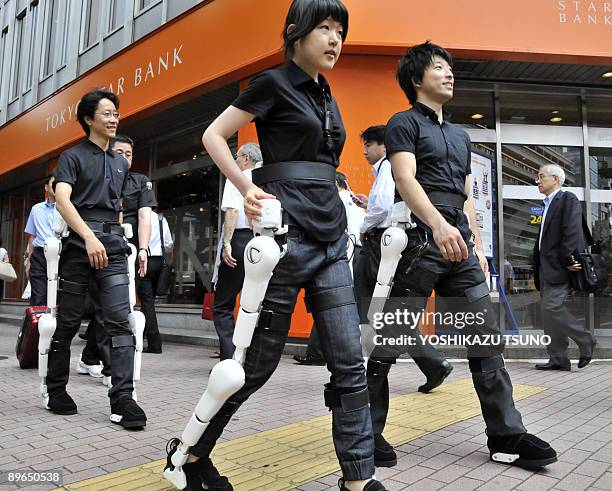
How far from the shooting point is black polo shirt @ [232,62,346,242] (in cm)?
208

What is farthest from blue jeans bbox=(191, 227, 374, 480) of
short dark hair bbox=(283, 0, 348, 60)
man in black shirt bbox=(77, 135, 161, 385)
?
man in black shirt bbox=(77, 135, 161, 385)

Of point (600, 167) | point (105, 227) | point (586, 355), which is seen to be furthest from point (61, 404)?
point (600, 167)

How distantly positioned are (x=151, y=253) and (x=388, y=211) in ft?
12.0

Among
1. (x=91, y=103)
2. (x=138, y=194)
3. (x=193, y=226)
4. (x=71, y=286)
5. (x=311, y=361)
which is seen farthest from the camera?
(x=193, y=226)

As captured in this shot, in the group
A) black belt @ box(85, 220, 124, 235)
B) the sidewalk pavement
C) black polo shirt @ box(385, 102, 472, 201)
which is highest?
A: black polo shirt @ box(385, 102, 472, 201)

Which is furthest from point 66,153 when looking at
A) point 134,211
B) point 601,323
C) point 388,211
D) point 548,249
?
point 601,323

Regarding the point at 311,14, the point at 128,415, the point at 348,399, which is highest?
the point at 311,14

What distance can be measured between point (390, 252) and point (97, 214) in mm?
2017

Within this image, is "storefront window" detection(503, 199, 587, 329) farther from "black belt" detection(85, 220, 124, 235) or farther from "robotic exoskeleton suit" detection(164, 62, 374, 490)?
"robotic exoskeleton suit" detection(164, 62, 374, 490)

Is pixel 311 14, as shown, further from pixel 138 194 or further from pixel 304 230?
pixel 138 194

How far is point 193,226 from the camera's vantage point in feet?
34.0

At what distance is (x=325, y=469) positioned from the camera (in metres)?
2.56

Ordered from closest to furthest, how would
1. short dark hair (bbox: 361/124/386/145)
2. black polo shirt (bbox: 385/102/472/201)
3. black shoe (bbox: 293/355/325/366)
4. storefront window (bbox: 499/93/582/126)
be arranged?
black polo shirt (bbox: 385/102/472/201) → short dark hair (bbox: 361/124/386/145) → black shoe (bbox: 293/355/325/366) → storefront window (bbox: 499/93/582/126)

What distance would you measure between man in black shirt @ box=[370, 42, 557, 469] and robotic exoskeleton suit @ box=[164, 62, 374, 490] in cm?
58
